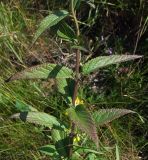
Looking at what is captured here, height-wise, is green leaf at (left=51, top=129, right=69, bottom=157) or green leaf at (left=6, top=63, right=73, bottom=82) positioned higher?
green leaf at (left=6, top=63, right=73, bottom=82)

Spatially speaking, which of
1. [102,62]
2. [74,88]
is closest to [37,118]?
[74,88]

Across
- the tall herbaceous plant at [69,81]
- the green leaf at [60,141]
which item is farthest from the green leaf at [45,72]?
the green leaf at [60,141]

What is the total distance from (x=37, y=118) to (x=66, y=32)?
278 mm

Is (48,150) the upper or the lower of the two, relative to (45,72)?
lower

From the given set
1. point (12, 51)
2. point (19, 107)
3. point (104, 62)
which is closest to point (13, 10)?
point (12, 51)

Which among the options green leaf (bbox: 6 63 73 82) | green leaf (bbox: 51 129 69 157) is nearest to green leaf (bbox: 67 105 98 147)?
green leaf (bbox: 6 63 73 82)

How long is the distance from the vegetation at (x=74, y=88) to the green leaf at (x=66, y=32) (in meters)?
0.14

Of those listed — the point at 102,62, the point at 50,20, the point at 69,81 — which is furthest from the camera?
the point at 69,81

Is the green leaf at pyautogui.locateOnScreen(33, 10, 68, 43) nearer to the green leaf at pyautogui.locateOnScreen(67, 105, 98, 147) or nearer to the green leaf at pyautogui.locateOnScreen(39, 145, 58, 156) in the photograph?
the green leaf at pyautogui.locateOnScreen(67, 105, 98, 147)

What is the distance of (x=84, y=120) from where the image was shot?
1.19 m

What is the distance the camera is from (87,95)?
2133 millimetres

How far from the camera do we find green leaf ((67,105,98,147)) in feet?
3.73

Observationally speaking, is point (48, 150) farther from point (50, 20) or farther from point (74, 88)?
point (50, 20)

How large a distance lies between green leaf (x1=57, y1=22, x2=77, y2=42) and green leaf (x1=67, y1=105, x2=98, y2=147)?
0.20m
